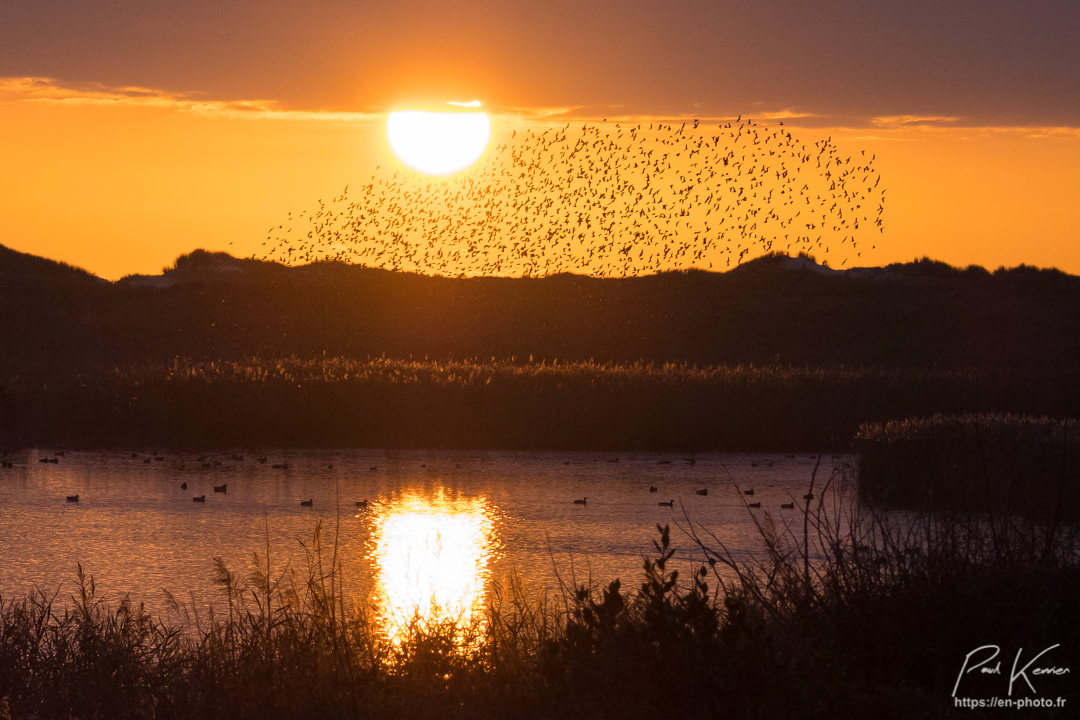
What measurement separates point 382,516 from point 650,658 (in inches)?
356

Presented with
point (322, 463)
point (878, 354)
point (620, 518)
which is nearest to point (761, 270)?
point (878, 354)

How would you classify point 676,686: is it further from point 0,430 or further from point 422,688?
point 0,430

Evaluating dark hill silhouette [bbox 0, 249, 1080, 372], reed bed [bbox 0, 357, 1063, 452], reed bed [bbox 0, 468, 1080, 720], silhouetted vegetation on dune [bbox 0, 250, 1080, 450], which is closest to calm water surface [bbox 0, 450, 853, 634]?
reed bed [bbox 0, 468, 1080, 720]

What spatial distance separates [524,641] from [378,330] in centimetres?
4311

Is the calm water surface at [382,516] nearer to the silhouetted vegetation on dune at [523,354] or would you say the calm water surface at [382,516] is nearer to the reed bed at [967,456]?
the reed bed at [967,456]

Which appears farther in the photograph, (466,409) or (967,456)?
(466,409)

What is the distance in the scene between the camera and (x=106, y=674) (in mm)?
6266

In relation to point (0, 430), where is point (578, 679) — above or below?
below

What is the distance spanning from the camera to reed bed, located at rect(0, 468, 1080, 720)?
215 inches

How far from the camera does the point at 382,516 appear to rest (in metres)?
14.2

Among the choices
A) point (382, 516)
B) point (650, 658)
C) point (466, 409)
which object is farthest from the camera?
point (466, 409)

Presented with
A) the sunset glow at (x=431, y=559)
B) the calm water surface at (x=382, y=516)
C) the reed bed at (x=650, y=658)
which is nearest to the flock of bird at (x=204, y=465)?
the calm water surface at (x=382, y=516)
